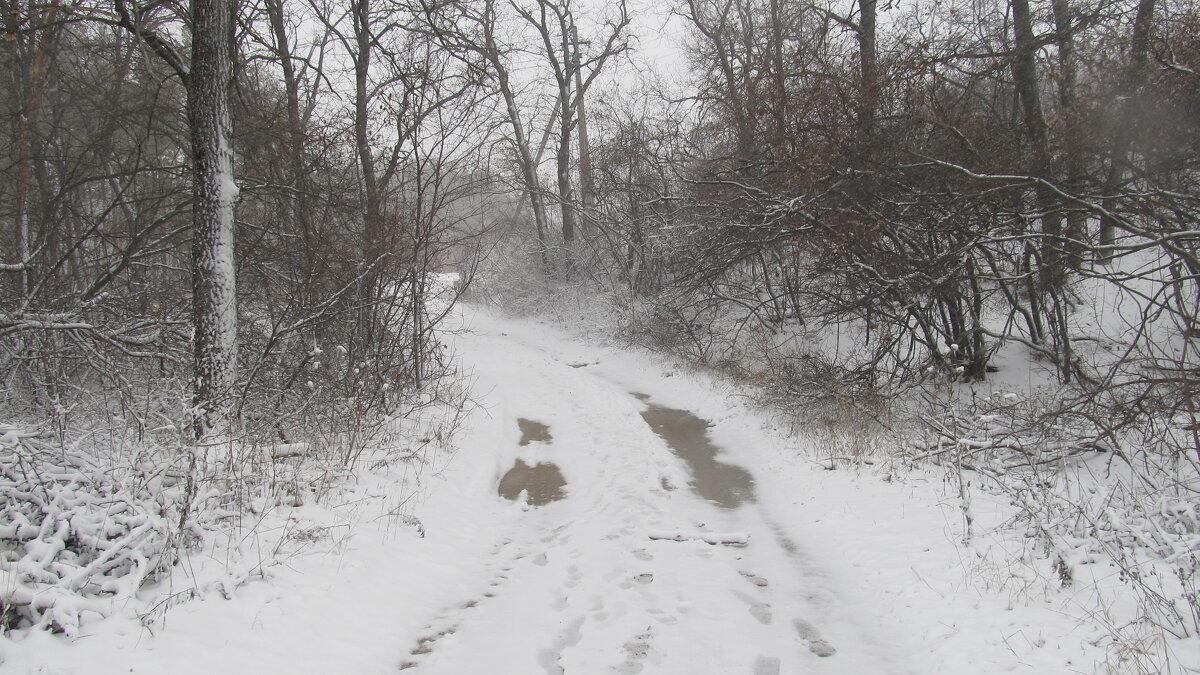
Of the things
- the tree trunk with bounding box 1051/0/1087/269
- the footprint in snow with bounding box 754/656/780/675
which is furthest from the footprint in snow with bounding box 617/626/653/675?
the tree trunk with bounding box 1051/0/1087/269

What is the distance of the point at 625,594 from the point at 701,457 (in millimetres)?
4232

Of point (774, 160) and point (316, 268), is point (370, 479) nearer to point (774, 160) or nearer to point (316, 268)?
point (316, 268)

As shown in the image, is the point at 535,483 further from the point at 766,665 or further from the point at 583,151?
the point at 583,151

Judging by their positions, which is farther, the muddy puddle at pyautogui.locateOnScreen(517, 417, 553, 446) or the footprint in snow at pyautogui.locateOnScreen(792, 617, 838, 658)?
the muddy puddle at pyautogui.locateOnScreen(517, 417, 553, 446)

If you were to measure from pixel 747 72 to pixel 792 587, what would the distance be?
983 centimetres

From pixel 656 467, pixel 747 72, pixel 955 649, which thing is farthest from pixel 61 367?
pixel 747 72

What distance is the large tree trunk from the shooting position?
18.1 feet

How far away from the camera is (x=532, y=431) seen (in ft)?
33.6

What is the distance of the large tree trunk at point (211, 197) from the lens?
18.1ft

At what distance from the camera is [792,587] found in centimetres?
460

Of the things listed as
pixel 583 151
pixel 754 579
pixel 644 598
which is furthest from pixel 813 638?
pixel 583 151

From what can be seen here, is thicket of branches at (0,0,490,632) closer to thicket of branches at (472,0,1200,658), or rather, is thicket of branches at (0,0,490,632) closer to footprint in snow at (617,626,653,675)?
footprint in snow at (617,626,653,675)

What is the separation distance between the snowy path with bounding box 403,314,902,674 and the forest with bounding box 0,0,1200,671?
159 cm

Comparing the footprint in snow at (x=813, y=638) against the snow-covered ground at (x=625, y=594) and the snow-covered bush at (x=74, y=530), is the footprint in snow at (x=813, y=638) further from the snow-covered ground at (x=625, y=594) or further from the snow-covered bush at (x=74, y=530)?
the snow-covered bush at (x=74, y=530)
